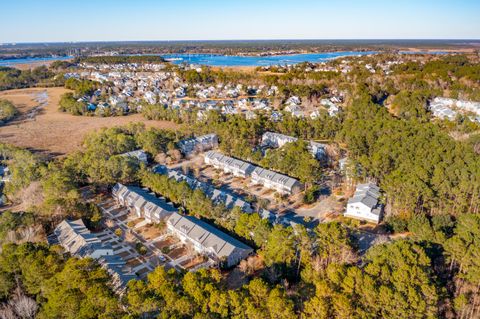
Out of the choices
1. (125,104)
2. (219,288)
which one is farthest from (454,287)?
(125,104)

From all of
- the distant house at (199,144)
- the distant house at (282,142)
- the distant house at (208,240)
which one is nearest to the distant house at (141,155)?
the distant house at (199,144)

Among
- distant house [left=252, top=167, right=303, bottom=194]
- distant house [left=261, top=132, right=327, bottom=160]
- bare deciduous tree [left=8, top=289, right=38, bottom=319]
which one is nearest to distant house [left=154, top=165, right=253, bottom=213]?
distant house [left=252, top=167, right=303, bottom=194]

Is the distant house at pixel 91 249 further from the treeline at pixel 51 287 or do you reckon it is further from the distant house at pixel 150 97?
the distant house at pixel 150 97

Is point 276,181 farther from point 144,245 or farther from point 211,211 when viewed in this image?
point 144,245

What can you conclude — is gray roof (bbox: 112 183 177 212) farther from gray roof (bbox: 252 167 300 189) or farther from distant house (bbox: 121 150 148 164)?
gray roof (bbox: 252 167 300 189)

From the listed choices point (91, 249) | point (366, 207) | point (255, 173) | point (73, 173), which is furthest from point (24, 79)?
point (366, 207)
